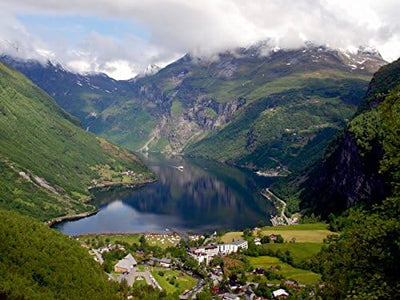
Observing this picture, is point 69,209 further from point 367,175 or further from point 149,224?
point 367,175

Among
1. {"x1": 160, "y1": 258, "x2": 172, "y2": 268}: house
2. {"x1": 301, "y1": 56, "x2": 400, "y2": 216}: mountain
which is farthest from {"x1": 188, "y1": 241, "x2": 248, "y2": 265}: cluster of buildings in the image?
{"x1": 301, "y1": 56, "x2": 400, "y2": 216}: mountain

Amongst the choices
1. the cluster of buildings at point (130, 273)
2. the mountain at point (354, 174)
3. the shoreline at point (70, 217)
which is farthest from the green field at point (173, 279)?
the shoreline at point (70, 217)

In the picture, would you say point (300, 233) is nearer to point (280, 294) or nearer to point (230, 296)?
point (280, 294)

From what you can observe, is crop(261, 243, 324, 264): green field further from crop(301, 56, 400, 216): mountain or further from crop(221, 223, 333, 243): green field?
crop(301, 56, 400, 216): mountain

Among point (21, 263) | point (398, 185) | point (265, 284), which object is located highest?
point (398, 185)

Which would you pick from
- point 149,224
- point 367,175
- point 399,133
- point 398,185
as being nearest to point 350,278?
point 398,185

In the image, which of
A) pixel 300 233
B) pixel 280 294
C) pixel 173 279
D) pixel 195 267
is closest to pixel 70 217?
pixel 195 267

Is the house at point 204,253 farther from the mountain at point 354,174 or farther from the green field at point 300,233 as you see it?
the mountain at point 354,174
